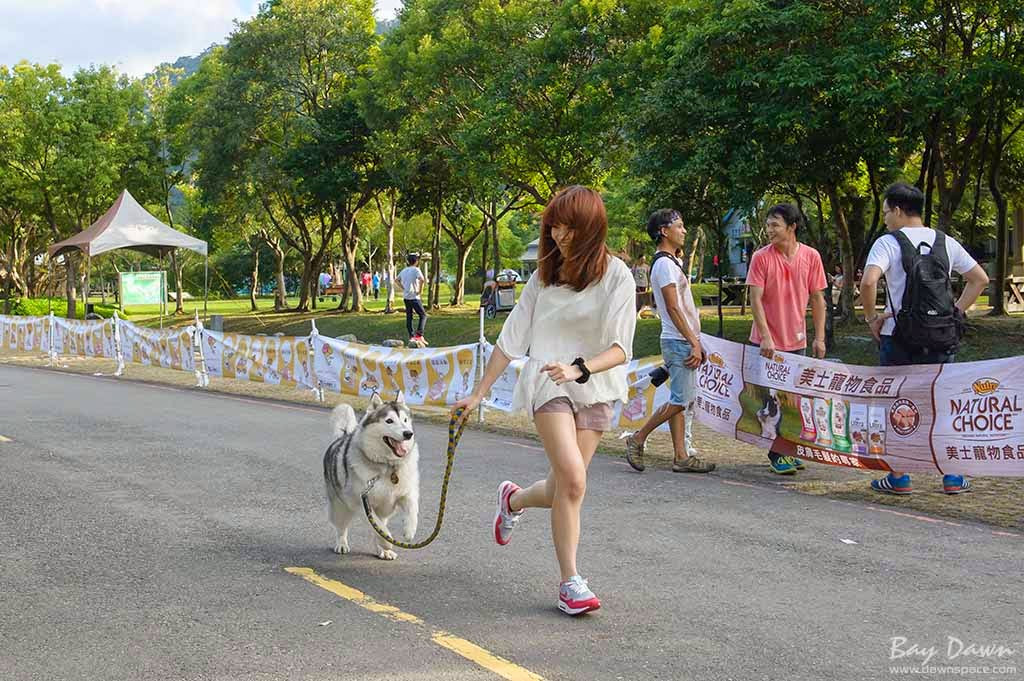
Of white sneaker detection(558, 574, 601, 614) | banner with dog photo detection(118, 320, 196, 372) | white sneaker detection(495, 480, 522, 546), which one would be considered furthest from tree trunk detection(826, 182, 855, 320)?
white sneaker detection(558, 574, 601, 614)

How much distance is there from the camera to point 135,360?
23.7 metres

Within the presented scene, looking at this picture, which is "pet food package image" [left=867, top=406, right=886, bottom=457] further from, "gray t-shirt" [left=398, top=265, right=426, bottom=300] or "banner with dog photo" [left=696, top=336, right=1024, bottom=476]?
"gray t-shirt" [left=398, top=265, right=426, bottom=300]

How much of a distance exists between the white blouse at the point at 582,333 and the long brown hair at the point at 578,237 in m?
0.06

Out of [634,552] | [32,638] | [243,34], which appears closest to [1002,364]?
[634,552]

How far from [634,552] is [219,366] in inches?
561

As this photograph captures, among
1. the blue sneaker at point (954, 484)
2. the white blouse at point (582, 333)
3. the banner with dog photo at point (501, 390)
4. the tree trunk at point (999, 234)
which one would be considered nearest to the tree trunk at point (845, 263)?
the tree trunk at point (999, 234)

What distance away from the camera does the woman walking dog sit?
16.1 ft

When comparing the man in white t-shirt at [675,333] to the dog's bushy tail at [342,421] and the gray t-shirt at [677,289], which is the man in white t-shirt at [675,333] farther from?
the dog's bushy tail at [342,421]

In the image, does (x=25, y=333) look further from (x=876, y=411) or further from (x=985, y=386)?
(x=985, y=386)

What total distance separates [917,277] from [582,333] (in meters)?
3.77

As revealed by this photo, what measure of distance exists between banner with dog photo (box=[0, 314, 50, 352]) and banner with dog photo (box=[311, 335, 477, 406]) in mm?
A: 14886

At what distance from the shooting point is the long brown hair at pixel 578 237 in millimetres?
4887

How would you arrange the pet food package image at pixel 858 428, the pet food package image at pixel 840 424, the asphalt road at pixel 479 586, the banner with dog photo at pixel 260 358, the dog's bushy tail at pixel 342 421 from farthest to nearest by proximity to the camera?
1. the banner with dog photo at pixel 260 358
2. the pet food package image at pixel 840 424
3. the pet food package image at pixel 858 428
4. the dog's bushy tail at pixel 342 421
5. the asphalt road at pixel 479 586

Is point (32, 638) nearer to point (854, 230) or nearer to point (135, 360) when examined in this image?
point (135, 360)
